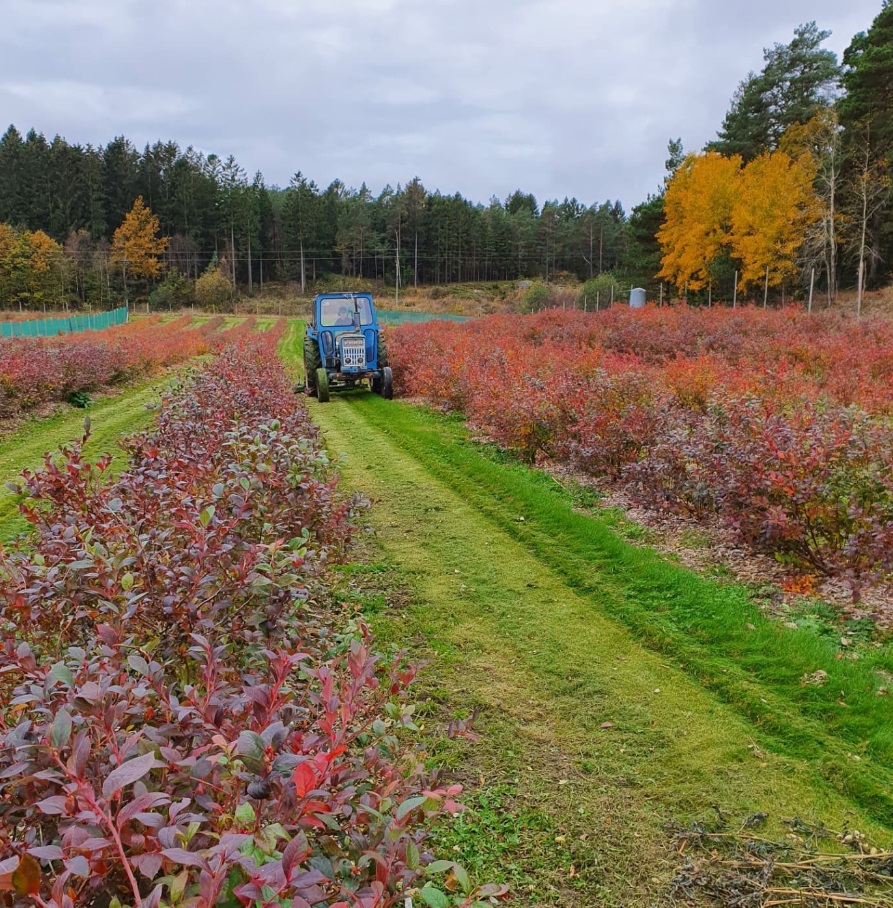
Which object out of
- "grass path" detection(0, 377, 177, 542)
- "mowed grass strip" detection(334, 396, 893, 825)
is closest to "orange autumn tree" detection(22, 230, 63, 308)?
"grass path" detection(0, 377, 177, 542)

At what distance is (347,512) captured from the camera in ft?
14.7

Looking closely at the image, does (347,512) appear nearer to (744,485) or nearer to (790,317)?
(744,485)

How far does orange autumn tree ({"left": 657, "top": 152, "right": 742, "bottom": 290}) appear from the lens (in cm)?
3503

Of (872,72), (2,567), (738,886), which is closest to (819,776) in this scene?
(738,886)

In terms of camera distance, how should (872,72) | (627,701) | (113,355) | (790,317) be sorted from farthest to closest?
1. (872,72)
2. (790,317)
3. (113,355)
4. (627,701)

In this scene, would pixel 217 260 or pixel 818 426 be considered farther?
pixel 217 260

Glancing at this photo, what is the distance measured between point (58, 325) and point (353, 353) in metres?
27.4

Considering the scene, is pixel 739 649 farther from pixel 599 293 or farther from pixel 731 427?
pixel 599 293

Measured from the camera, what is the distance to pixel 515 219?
83.8 metres

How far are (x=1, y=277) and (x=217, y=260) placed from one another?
20.2 m

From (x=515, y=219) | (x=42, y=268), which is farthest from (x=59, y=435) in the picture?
(x=515, y=219)

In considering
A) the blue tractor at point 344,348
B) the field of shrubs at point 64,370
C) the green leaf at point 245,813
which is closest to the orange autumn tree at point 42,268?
the field of shrubs at point 64,370

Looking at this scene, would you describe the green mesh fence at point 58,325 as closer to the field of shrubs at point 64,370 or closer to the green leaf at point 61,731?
the field of shrubs at point 64,370

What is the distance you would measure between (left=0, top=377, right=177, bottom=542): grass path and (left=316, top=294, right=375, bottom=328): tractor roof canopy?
4.16m
